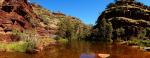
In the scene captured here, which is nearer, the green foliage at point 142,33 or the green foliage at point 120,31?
the green foliage at point 142,33

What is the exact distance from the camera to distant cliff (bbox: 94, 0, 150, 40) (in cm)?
10249

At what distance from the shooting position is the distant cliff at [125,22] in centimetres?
10249

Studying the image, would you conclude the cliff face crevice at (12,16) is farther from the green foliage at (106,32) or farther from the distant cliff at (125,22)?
the distant cliff at (125,22)

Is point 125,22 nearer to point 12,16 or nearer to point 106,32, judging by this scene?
point 106,32

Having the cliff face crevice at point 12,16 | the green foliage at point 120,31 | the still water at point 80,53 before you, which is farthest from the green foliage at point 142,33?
the still water at point 80,53

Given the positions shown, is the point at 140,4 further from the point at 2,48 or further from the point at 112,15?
the point at 2,48

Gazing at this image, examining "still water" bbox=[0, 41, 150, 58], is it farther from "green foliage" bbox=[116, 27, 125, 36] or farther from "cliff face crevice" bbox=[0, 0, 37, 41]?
"green foliage" bbox=[116, 27, 125, 36]

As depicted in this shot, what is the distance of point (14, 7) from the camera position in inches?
3071

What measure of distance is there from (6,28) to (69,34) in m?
45.3

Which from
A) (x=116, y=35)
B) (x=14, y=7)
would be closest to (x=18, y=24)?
(x=14, y=7)

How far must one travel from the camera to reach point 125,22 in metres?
114

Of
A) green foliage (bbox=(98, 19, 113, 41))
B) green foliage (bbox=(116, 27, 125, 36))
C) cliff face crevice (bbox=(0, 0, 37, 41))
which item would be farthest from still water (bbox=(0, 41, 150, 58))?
green foliage (bbox=(116, 27, 125, 36))

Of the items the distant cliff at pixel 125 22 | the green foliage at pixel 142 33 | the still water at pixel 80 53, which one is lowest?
the still water at pixel 80 53

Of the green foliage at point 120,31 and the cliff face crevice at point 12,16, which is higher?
the cliff face crevice at point 12,16
